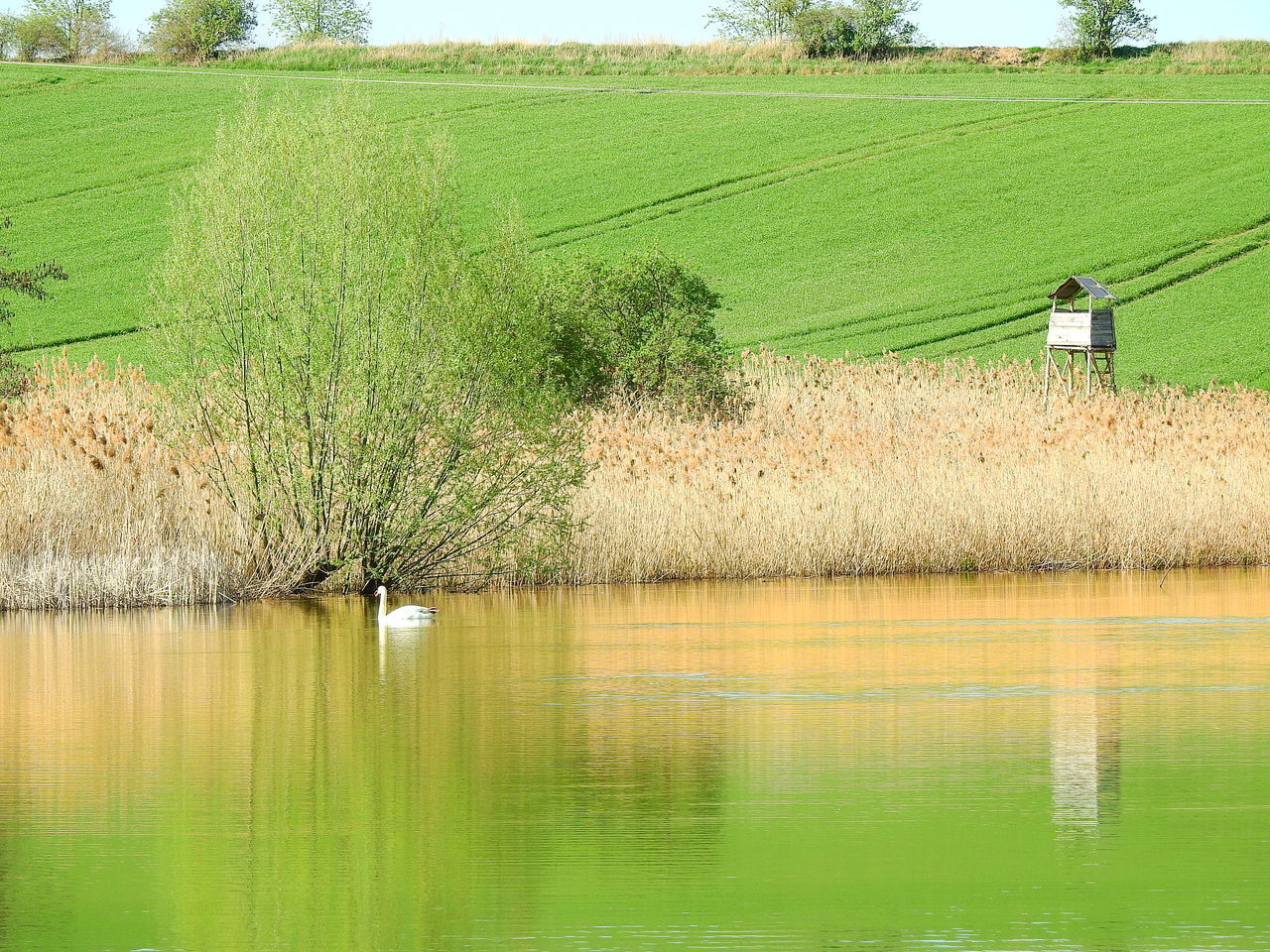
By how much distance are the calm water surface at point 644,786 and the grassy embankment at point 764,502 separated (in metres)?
3.17

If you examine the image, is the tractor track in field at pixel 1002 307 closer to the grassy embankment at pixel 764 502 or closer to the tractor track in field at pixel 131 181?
the grassy embankment at pixel 764 502

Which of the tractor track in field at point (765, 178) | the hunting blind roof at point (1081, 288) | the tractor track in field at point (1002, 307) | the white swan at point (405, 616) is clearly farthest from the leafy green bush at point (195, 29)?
the white swan at point (405, 616)

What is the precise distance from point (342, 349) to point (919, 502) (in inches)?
288

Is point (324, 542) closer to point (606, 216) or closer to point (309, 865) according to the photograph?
point (309, 865)

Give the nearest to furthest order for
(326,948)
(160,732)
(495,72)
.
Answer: (326,948), (160,732), (495,72)

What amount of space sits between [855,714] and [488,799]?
3.34 metres

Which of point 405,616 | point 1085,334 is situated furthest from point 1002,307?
point 405,616

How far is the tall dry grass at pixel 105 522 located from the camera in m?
20.1

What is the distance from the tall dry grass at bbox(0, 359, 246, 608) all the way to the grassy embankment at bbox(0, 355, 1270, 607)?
24 mm

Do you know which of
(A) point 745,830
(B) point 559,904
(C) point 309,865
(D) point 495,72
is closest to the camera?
(B) point 559,904

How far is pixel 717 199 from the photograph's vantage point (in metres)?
57.4

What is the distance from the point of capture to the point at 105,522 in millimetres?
20750

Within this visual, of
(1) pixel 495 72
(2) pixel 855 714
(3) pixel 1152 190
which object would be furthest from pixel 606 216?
(2) pixel 855 714

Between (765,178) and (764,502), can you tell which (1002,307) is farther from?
(764,502)
